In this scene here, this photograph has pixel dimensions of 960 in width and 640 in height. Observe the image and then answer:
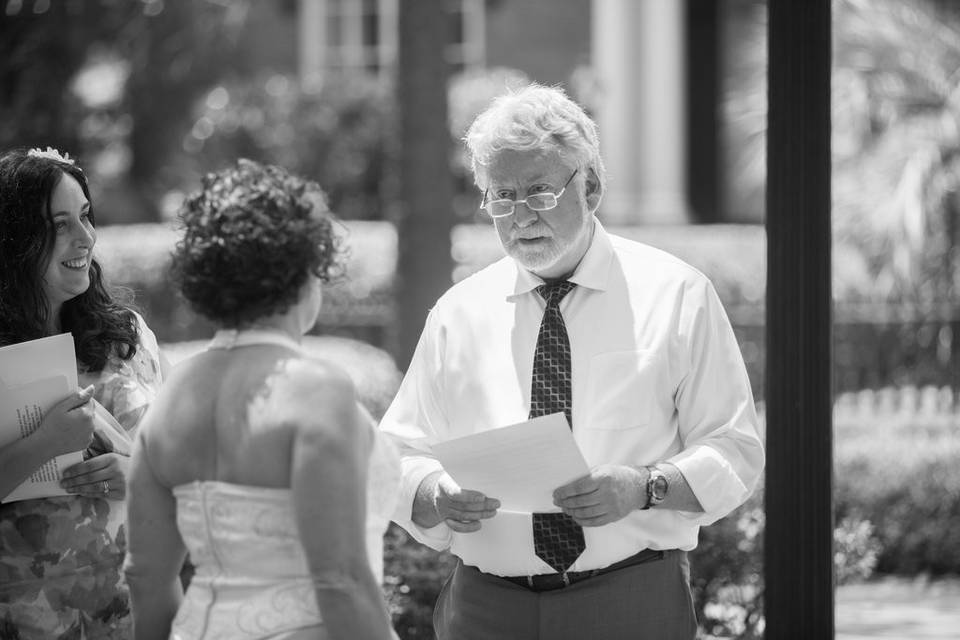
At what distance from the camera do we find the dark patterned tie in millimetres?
3158

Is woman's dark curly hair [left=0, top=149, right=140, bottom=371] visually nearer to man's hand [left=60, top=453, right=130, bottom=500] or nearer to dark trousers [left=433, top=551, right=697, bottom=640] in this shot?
man's hand [left=60, top=453, right=130, bottom=500]

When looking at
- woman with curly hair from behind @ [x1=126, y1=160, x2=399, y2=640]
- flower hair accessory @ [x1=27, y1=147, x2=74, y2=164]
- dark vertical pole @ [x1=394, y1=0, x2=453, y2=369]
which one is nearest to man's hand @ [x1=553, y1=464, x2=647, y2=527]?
woman with curly hair from behind @ [x1=126, y1=160, x2=399, y2=640]

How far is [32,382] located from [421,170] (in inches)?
219

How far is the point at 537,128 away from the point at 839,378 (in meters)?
7.75

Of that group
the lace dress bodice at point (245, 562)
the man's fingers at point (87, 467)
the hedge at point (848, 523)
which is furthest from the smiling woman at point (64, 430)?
the hedge at point (848, 523)

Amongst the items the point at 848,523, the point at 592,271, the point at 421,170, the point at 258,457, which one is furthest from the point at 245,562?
the point at 421,170

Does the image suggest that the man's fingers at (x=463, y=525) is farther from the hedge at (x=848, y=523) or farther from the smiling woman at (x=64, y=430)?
the hedge at (x=848, y=523)

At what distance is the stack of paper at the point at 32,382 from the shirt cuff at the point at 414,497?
0.78 metres

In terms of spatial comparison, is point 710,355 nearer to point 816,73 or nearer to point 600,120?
point 816,73

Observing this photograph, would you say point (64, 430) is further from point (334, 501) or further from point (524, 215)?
point (524, 215)

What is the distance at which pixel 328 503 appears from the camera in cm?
236

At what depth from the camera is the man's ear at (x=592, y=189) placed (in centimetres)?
338

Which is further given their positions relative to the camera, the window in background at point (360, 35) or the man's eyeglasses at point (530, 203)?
the window in background at point (360, 35)

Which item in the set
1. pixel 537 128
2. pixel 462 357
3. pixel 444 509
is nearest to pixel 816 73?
pixel 537 128
